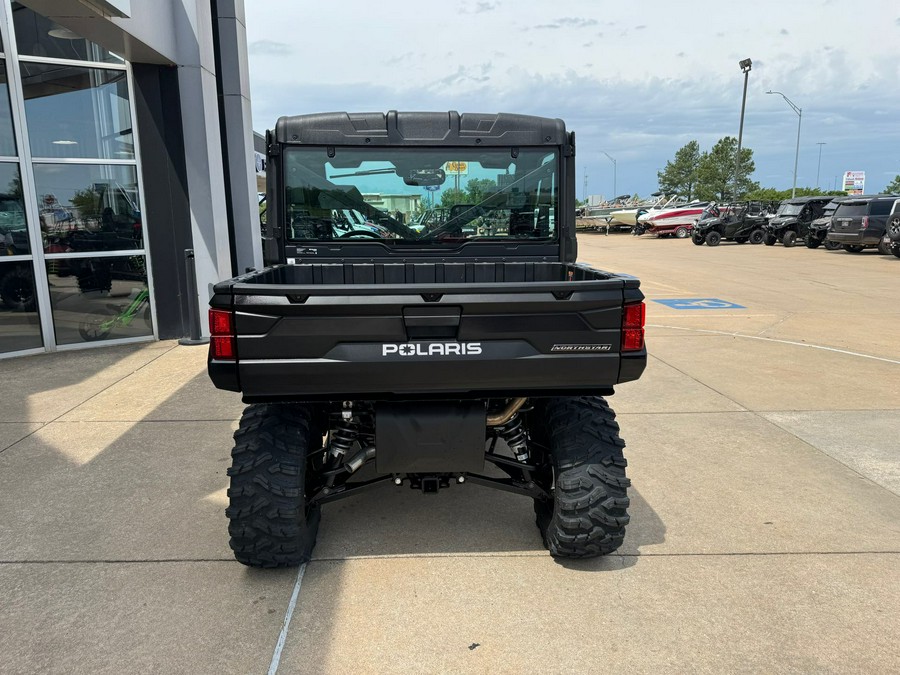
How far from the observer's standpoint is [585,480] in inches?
122

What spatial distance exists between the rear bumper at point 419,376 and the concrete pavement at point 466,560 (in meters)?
0.95

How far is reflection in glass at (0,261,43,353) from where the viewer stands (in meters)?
7.63

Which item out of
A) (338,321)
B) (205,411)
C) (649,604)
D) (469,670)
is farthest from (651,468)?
(205,411)

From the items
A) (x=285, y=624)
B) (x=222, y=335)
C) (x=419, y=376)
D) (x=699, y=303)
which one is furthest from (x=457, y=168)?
(x=699, y=303)

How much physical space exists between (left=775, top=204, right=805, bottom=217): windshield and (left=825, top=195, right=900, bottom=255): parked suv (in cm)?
410

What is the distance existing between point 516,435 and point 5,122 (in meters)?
7.24

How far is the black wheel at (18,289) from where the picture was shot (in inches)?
300

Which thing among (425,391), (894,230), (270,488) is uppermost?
(894,230)

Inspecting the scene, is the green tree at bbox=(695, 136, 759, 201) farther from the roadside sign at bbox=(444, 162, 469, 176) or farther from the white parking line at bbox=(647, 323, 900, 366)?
the roadside sign at bbox=(444, 162, 469, 176)

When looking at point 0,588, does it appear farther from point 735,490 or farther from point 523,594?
point 735,490

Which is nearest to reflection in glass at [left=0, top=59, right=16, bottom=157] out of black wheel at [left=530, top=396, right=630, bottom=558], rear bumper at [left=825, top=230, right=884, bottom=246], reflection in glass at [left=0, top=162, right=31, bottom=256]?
reflection in glass at [left=0, top=162, right=31, bottom=256]

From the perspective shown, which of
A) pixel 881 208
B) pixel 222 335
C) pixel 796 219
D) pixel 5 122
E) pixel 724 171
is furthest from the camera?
pixel 724 171

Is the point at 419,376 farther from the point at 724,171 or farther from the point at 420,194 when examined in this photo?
the point at 724,171

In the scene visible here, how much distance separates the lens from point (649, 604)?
296 centimetres
